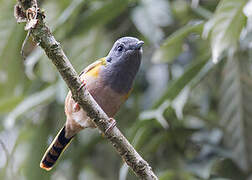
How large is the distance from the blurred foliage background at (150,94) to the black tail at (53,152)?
1.51ft

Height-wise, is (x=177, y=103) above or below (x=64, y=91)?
below

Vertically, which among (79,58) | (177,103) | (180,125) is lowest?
(180,125)

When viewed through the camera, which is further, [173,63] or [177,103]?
[173,63]

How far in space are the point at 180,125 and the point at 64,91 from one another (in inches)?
39.1

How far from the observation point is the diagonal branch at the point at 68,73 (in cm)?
177

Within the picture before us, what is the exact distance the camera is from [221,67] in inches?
148

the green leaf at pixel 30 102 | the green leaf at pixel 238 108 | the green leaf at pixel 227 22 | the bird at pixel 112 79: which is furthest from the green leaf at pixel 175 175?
the green leaf at pixel 30 102

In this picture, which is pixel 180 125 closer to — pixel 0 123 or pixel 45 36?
pixel 0 123

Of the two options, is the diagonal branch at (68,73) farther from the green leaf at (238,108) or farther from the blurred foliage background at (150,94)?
the green leaf at (238,108)

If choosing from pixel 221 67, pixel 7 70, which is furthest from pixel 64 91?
pixel 221 67

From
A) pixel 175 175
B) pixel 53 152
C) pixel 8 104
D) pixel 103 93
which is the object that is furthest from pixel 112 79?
pixel 8 104

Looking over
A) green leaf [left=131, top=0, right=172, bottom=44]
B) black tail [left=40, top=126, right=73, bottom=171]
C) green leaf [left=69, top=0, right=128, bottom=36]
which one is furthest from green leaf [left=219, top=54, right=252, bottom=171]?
black tail [left=40, top=126, right=73, bottom=171]

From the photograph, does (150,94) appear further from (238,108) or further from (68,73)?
(68,73)

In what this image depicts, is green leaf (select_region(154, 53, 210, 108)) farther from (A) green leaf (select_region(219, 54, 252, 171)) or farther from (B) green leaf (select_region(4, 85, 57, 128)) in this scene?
(B) green leaf (select_region(4, 85, 57, 128))
